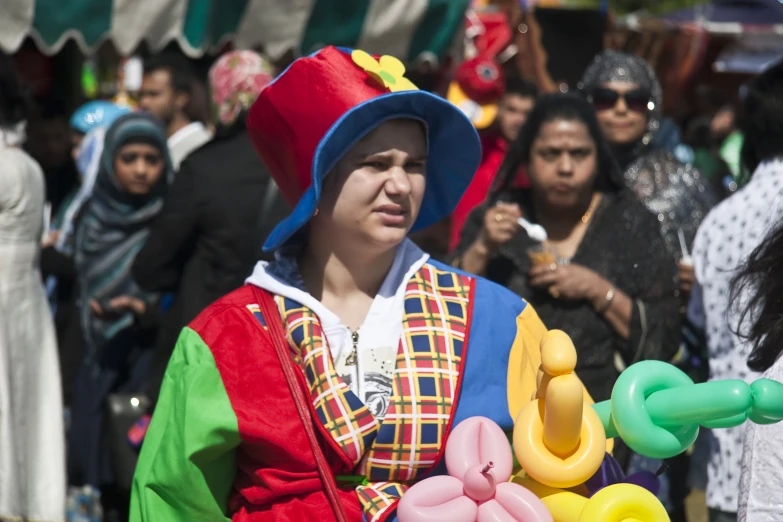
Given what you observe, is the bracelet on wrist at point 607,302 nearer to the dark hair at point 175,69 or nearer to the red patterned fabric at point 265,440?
the red patterned fabric at point 265,440

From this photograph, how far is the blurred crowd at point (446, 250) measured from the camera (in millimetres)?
4090

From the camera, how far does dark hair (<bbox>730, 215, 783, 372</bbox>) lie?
2643mm

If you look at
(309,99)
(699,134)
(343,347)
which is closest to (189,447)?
(343,347)

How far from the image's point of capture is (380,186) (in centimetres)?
284

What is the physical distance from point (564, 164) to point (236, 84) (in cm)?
161

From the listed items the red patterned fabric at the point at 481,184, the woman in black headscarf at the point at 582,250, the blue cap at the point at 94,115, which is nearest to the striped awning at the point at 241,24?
the blue cap at the point at 94,115

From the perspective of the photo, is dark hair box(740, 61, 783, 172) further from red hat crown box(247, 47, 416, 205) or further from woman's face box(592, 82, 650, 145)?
red hat crown box(247, 47, 416, 205)

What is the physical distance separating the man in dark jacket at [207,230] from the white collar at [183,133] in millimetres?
1599

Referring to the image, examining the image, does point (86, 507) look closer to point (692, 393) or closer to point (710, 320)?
point (710, 320)

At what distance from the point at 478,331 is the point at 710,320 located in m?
1.71

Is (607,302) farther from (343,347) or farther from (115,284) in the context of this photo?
(115,284)

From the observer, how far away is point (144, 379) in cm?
577

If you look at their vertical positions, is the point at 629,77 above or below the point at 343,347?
above

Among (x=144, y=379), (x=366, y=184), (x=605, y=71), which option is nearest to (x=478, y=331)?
(x=366, y=184)
